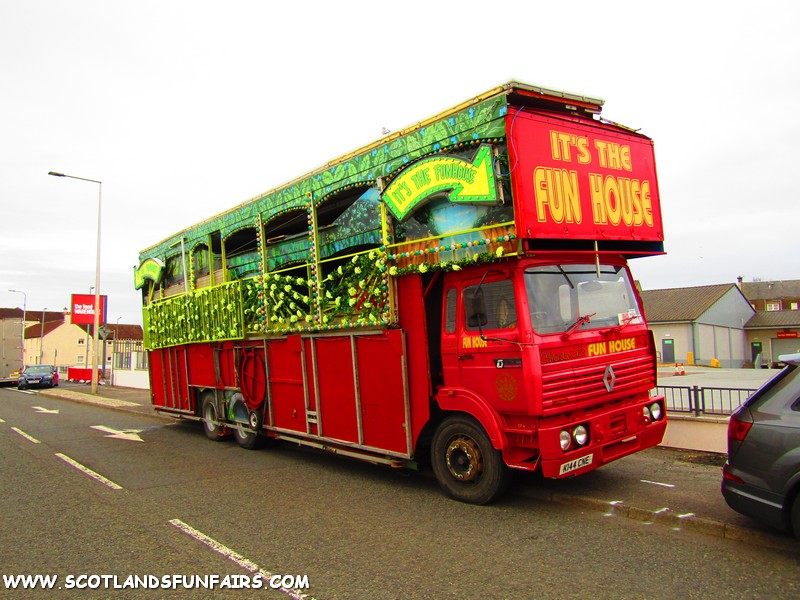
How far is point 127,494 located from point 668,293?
44.4 metres

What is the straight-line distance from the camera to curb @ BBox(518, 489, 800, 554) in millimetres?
4341

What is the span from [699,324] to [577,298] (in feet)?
121

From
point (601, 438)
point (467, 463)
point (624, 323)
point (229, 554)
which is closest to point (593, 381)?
point (601, 438)

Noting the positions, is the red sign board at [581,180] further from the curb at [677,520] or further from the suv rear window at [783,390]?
the curb at [677,520]

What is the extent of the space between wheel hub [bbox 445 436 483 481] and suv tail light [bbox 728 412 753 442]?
2266mm

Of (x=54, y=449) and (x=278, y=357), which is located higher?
(x=278, y=357)

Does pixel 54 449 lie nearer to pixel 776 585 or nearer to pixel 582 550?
pixel 582 550

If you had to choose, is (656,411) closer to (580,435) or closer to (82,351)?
(580,435)

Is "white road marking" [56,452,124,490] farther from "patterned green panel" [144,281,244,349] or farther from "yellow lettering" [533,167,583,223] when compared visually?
"yellow lettering" [533,167,583,223]

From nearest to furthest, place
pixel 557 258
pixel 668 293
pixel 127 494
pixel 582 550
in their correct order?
1. pixel 582 550
2. pixel 557 258
3. pixel 127 494
4. pixel 668 293

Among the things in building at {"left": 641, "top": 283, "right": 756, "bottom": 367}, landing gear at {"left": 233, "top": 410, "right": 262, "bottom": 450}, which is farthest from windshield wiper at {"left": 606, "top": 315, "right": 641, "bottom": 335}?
building at {"left": 641, "top": 283, "right": 756, "bottom": 367}

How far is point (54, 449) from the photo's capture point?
33.5 ft

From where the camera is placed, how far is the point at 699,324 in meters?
37.8

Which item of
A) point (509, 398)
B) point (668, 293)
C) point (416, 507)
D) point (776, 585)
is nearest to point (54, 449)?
point (416, 507)
